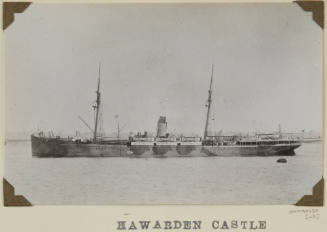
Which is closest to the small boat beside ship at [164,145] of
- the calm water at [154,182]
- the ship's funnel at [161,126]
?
the ship's funnel at [161,126]

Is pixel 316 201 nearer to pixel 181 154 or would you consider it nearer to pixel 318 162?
pixel 318 162

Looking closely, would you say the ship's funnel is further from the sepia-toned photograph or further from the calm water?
the calm water

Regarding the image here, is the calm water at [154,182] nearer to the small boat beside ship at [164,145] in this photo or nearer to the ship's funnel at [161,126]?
the small boat beside ship at [164,145]

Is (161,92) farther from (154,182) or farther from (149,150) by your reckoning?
(149,150)

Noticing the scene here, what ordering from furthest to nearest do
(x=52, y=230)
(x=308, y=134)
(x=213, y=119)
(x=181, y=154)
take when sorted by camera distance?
(x=181, y=154)
(x=213, y=119)
(x=308, y=134)
(x=52, y=230)

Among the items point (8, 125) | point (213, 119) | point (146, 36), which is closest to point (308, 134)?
point (213, 119)

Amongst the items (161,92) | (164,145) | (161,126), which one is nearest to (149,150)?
(164,145)

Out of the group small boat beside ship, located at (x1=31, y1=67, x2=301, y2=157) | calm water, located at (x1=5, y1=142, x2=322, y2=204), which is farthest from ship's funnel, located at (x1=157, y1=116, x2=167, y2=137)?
calm water, located at (x1=5, y1=142, x2=322, y2=204)
